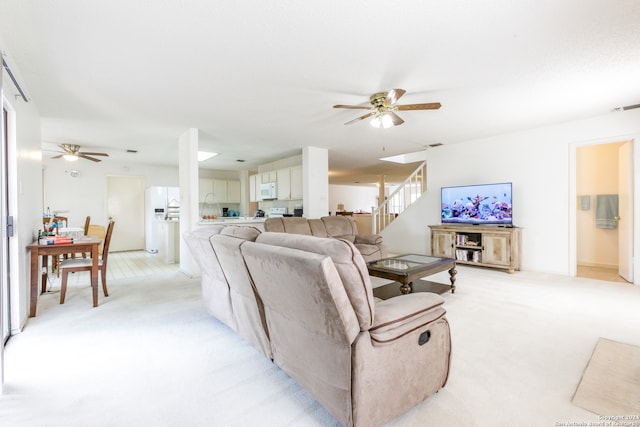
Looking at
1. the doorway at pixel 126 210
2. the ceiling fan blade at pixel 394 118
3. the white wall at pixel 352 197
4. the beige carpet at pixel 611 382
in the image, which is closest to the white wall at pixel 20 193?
the ceiling fan blade at pixel 394 118

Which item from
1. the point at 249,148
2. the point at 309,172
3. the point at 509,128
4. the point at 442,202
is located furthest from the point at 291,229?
the point at 509,128

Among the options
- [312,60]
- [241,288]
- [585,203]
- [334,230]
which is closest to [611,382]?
[241,288]

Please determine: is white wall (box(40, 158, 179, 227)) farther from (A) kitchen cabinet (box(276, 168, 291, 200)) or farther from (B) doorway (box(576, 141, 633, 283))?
(B) doorway (box(576, 141, 633, 283))

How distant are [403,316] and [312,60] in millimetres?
2203

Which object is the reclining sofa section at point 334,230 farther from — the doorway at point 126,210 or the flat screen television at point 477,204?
the doorway at point 126,210

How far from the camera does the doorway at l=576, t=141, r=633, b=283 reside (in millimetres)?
4621

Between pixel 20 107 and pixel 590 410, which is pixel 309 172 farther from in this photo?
pixel 590 410

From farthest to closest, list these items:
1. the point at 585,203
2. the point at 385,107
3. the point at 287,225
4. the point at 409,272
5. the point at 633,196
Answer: the point at 585,203 → the point at 287,225 → the point at 633,196 → the point at 385,107 → the point at 409,272

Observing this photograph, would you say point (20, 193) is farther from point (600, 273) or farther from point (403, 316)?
point (600, 273)

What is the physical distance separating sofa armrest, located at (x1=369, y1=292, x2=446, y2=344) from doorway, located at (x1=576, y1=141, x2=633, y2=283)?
179 inches

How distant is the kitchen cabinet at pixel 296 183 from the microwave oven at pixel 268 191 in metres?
0.65

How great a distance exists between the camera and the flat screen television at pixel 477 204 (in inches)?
192

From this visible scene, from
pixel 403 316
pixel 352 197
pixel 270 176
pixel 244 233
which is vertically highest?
pixel 270 176

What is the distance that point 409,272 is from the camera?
3055 millimetres
